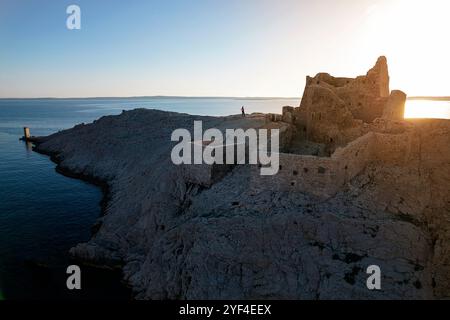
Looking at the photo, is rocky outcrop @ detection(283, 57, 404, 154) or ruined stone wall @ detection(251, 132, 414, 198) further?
rocky outcrop @ detection(283, 57, 404, 154)

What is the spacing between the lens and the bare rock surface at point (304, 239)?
2412cm

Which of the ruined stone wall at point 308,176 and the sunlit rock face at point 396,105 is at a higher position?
→ the sunlit rock face at point 396,105

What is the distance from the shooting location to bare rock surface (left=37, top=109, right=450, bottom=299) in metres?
24.1

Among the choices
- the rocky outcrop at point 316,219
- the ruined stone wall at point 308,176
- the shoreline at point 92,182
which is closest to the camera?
the rocky outcrop at point 316,219

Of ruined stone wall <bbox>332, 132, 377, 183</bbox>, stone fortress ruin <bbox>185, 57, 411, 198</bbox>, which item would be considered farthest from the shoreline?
ruined stone wall <bbox>332, 132, 377, 183</bbox>

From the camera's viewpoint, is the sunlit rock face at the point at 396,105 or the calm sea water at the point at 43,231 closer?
the calm sea water at the point at 43,231

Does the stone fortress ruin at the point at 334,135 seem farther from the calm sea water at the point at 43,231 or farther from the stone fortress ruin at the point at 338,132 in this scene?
the calm sea water at the point at 43,231

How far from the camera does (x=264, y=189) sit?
29406 mm

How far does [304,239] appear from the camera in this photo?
26109mm

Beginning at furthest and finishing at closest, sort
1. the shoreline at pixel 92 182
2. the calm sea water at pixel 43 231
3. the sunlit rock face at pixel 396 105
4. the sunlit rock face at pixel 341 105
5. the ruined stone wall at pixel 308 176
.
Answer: the shoreline at pixel 92 182, the sunlit rock face at pixel 341 105, the sunlit rock face at pixel 396 105, the calm sea water at pixel 43 231, the ruined stone wall at pixel 308 176

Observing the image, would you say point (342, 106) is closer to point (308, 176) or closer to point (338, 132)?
point (338, 132)

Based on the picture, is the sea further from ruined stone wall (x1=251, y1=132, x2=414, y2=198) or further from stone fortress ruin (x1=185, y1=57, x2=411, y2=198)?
ruined stone wall (x1=251, y1=132, x2=414, y2=198)

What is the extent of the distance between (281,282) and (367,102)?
23.5 m

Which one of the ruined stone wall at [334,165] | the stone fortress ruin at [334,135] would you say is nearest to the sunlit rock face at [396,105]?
the stone fortress ruin at [334,135]
